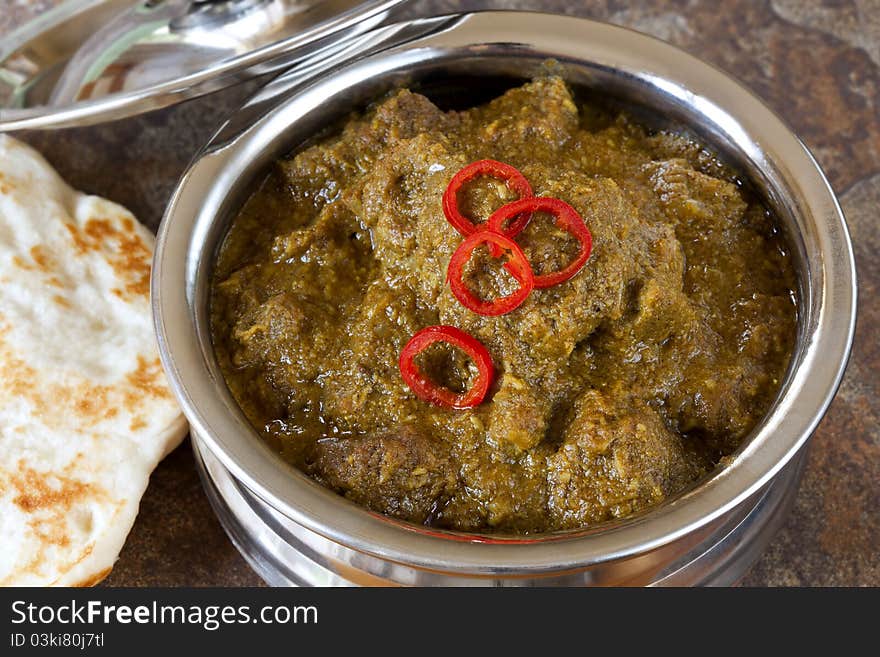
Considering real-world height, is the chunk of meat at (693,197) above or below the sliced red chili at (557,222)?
below

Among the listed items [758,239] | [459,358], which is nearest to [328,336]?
[459,358]

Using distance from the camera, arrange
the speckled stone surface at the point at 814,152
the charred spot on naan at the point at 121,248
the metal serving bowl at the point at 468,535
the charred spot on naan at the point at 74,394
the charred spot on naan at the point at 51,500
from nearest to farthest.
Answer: the metal serving bowl at the point at 468,535 → the charred spot on naan at the point at 51,500 → the charred spot on naan at the point at 74,394 → the speckled stone surface at the point at 814,152 → the charred spot on naan at the point at 121,248

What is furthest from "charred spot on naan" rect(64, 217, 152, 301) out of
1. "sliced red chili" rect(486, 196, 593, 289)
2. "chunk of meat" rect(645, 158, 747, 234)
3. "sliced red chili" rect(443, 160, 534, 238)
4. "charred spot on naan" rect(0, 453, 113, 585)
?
"chunk of meat" rect(645, 158, 747, 234)

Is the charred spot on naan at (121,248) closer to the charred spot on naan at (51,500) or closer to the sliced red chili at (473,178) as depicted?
the charred spot on naan at (51,500)

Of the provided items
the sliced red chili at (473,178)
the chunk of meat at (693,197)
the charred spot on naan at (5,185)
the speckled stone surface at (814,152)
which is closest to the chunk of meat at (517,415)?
the sliced red chili at (473,178)

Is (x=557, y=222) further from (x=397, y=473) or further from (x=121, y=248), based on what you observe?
(x=121, y=248)

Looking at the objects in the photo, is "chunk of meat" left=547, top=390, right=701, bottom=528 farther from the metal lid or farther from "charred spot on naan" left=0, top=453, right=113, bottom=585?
the metal lid
